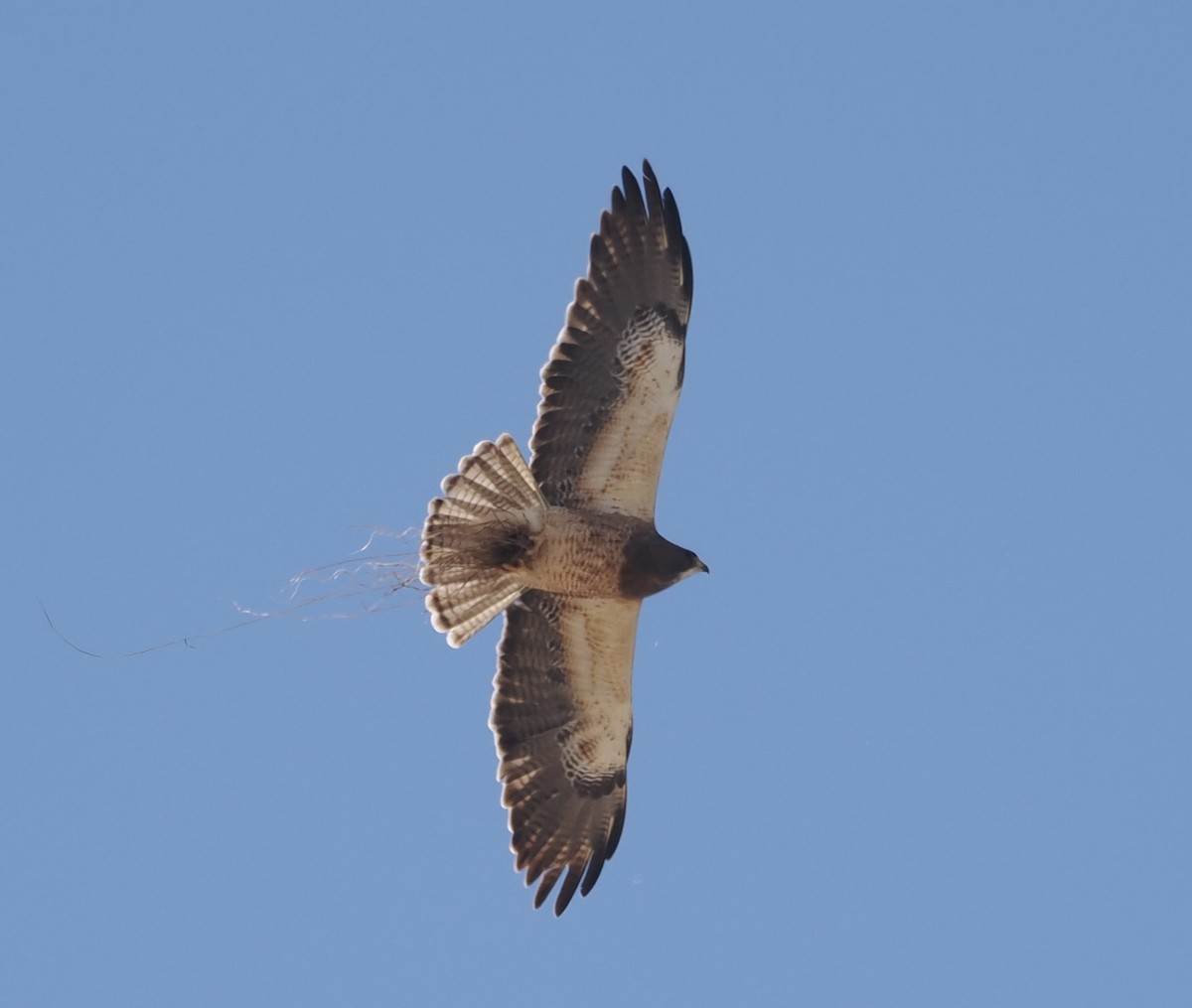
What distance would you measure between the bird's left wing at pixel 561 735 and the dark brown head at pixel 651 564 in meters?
0.52

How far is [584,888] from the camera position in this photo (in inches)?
520

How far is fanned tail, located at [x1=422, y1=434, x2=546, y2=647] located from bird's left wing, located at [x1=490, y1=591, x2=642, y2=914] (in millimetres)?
383

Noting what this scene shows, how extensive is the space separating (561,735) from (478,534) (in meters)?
1.55

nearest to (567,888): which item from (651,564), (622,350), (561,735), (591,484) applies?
(561,735)

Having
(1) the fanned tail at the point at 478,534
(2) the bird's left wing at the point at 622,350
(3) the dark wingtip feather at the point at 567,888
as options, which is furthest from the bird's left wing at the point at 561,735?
(2) the bird's left wing at the point at 622,350

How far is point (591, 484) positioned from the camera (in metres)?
12.7

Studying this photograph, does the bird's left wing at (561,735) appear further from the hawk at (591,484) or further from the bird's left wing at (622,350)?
the bird's left wing at (622,350)

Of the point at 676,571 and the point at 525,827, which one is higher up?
the point at 676,571

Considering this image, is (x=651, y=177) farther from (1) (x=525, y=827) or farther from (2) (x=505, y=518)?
(1) (x=525, y=827)

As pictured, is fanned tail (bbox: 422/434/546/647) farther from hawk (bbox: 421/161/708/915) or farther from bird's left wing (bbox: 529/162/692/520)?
bird's left wing (bbox: 529/162/692/520)

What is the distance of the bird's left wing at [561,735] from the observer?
43.0 feet

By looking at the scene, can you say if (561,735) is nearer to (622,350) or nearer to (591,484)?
(591,484)

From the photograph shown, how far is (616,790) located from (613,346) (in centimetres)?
291

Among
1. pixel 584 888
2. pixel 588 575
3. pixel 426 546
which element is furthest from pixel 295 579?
pixel 584 888
